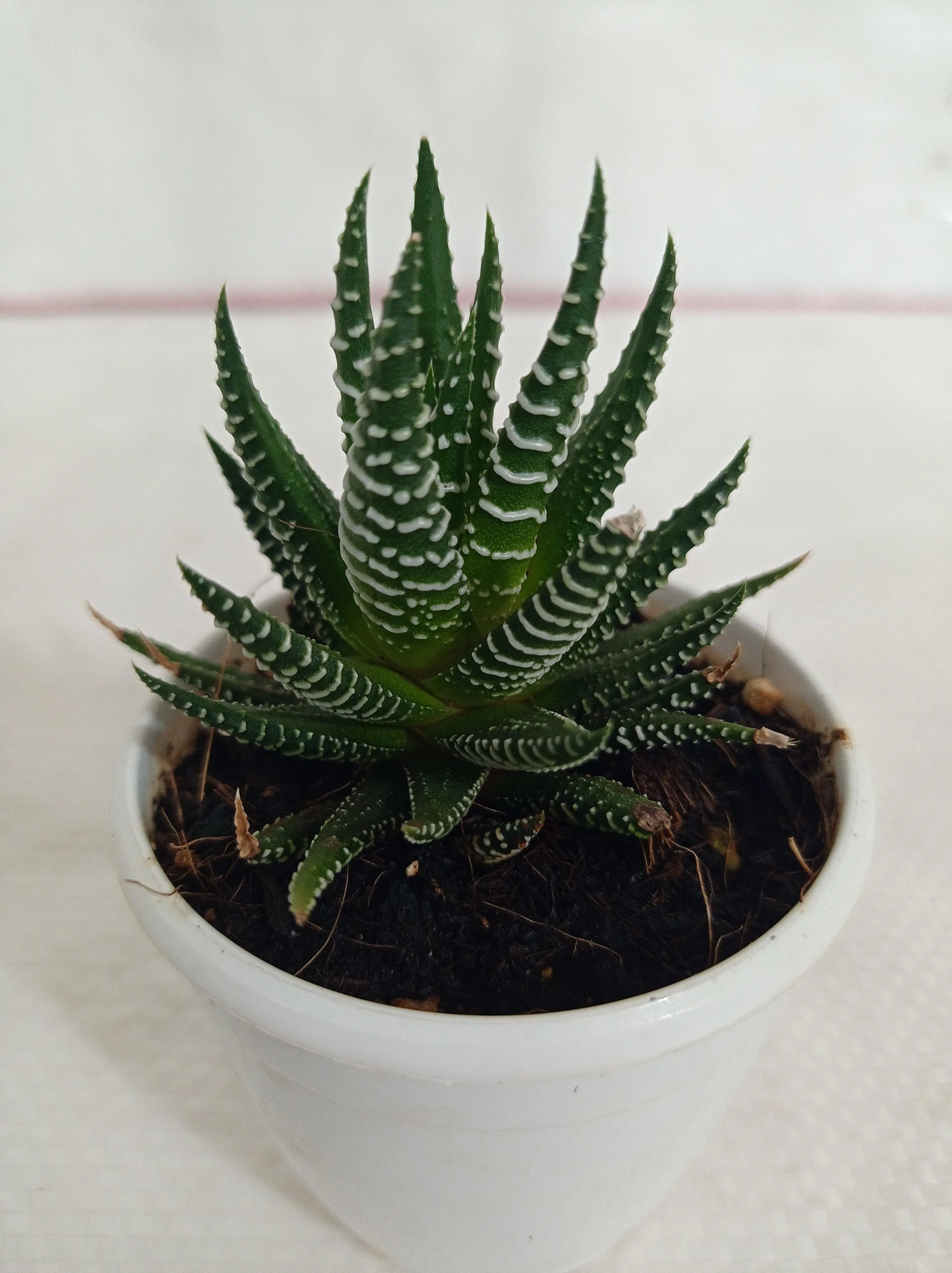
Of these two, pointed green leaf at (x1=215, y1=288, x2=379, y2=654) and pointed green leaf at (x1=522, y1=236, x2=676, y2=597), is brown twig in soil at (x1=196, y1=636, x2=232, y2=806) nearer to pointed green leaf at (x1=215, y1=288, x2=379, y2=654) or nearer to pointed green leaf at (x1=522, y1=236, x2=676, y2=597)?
pointed green leaf at (x1=215, y1=288, x2=379, y2=654)

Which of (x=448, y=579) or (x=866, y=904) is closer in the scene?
(x=448, y=579)

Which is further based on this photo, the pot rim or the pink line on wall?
the pink line on wall

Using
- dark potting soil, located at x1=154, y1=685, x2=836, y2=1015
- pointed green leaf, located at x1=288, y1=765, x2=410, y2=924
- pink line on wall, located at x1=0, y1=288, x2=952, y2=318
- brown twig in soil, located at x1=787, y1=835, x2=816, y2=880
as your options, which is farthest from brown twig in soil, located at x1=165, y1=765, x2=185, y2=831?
pink line on wall, located at x1=0, y1=288, x2=952, y2=318

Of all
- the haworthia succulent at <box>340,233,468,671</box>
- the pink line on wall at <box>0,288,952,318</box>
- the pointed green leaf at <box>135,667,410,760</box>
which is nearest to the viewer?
the haworthia succulent at <box>340,233,468,671</box>

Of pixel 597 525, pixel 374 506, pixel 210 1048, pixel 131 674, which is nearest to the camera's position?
pixel 374 506

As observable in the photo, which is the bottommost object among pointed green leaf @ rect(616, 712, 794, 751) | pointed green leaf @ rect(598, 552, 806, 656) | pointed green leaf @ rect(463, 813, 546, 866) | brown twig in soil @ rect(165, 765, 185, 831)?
brown twig in soil @ rect(165, 765, 185, 831)

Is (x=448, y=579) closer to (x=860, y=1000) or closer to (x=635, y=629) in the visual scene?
(x=635, y=629)

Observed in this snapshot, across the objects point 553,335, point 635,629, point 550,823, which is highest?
point 553,335

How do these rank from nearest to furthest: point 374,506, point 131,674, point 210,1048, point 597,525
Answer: point 374,506 → point 597,525 → point 210,1048 → point 131,674

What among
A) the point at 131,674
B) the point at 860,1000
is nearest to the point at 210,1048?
the point at 131,674
